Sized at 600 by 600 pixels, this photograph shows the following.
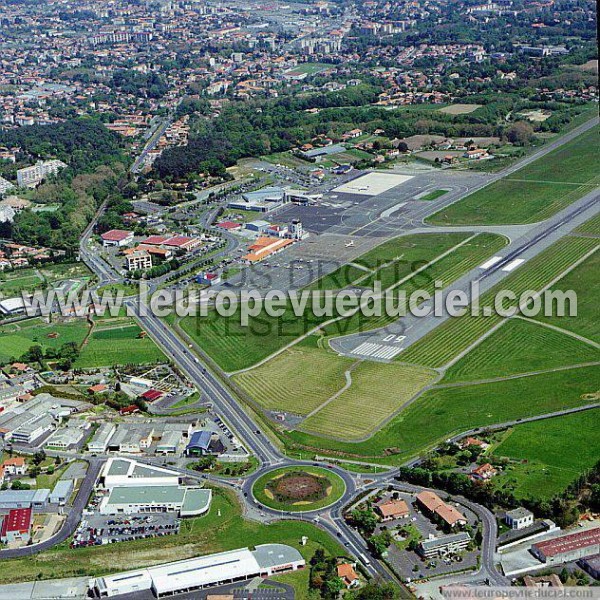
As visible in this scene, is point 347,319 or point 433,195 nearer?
Answer: point 347,319

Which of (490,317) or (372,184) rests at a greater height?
(372,184)

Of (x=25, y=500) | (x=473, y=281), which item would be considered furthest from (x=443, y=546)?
(x=473, y=281)

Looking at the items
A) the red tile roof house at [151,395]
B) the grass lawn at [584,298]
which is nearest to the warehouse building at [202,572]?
the red tile roof house at [151,395]

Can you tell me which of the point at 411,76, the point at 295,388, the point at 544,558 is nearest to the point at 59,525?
the point at 295,388

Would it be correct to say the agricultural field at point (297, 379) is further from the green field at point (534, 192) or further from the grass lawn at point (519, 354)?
the green field at point (534, 192)

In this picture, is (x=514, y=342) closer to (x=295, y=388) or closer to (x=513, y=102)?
(x=295, y=388)

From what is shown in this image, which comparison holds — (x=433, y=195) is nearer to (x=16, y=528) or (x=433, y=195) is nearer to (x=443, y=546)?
(x=443, y=546)
